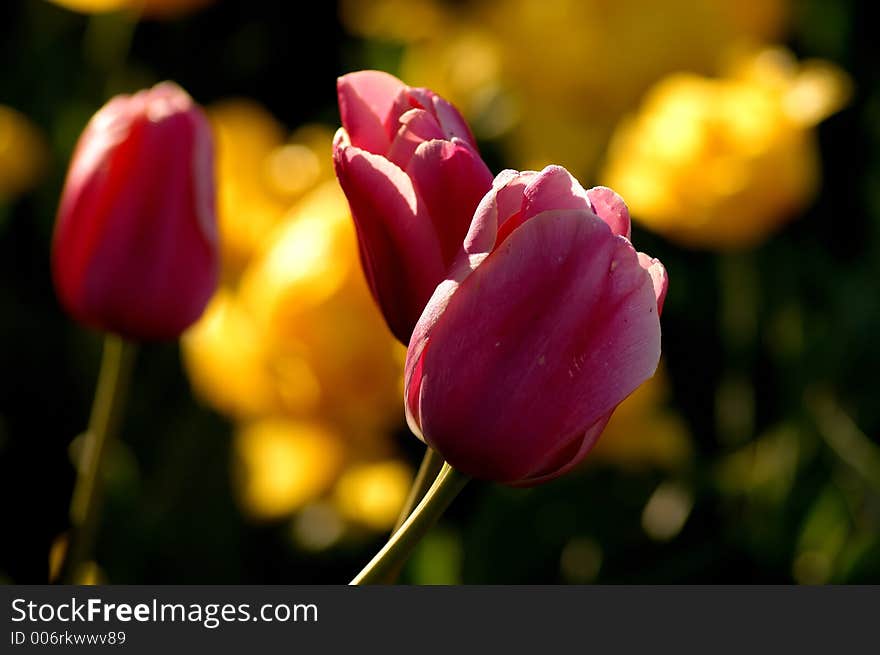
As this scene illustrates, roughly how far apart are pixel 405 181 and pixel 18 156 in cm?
77

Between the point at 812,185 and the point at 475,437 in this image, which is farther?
the point at 812,185

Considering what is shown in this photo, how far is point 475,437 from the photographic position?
0.36 m

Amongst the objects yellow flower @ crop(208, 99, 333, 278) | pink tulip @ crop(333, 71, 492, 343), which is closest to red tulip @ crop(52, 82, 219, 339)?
pink tulip @ crop(333, 71, 492, 343)

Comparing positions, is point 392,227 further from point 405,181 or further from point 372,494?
point 372,494

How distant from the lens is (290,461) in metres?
0.86

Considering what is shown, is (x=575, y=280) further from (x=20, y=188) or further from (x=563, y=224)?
(x=20, y=188)

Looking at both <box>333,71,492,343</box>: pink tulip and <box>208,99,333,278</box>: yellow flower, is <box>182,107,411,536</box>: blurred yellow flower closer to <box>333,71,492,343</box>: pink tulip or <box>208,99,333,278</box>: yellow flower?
<box>208,99,333,278</box>: yellow flower

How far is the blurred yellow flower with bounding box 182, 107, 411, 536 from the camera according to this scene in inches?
32.4

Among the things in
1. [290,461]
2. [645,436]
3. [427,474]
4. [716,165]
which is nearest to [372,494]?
[290,461]

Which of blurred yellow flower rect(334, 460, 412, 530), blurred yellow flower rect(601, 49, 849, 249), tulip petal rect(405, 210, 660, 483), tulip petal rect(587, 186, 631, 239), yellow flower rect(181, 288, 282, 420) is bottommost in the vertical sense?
blurred yellow flower rect(334, 460, 412, 530)

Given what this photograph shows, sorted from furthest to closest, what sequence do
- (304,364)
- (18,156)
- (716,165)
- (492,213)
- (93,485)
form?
(18,156), (716,165), (304,364), (93,485), (492,213)

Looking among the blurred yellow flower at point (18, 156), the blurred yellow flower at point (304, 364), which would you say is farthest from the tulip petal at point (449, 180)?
the blurred yellow flower at point (18, 156)
